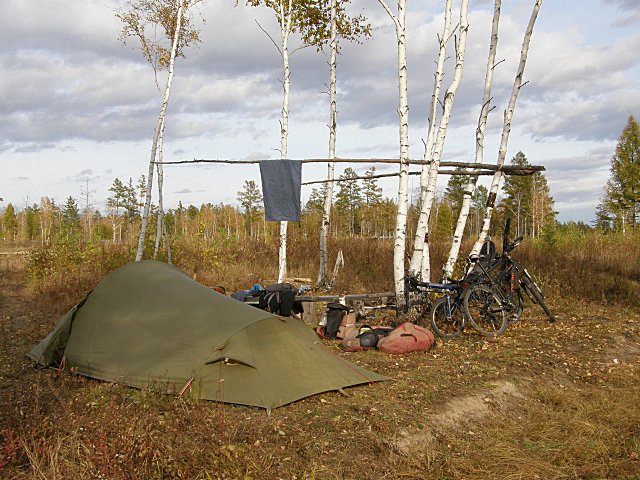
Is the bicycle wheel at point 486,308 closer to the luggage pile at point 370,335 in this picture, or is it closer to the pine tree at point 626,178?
the luggage pile at point 370,335

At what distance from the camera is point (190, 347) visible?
18.4 ft

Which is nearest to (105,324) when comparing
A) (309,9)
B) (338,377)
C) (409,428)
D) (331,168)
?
(338,377)

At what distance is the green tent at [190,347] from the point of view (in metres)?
5.29

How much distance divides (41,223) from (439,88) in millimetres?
67306

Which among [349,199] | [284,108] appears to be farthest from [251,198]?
[284,108]

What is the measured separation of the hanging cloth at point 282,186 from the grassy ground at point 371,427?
4.27 meters

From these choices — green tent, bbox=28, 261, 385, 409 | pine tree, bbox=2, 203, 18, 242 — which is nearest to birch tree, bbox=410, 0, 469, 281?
green tent, bbox=28, 261, 385, 409

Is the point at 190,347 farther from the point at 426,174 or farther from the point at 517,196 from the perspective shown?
the point at 517,196

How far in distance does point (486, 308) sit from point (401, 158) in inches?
114

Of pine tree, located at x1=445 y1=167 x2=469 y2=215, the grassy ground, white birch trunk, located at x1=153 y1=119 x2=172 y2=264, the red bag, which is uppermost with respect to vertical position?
pine tree, located at x1=445 y1=167 x2=469 y2=215

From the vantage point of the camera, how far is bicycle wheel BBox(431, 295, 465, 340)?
825cm

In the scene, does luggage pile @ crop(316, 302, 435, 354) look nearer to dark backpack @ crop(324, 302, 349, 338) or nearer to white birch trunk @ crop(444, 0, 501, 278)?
dark backpack @ crop(324, 302, 349, 338)

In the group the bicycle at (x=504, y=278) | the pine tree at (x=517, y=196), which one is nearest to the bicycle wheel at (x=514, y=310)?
the bicycle at (x=504, y=278)

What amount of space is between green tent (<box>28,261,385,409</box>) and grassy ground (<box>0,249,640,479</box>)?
0.19 meters
